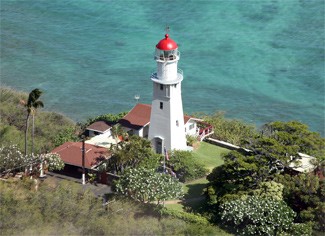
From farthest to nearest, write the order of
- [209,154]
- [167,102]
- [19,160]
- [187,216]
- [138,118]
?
[138,118]
[209,154]
[167,102]
[19,160]
[187,216]

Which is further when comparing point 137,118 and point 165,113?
point 137,118

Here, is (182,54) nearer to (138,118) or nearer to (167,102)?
(138,118)

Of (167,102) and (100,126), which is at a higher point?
(167,102)

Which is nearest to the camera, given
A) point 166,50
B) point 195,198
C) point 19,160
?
point 195,198

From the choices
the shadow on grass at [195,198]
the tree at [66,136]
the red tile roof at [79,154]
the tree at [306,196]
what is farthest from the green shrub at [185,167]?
the tree at [66,136]

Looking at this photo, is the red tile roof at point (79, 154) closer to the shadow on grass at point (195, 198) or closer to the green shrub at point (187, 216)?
the shadow on grass at point (195, 198)

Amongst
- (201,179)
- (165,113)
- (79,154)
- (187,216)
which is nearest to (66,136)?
(79,154)

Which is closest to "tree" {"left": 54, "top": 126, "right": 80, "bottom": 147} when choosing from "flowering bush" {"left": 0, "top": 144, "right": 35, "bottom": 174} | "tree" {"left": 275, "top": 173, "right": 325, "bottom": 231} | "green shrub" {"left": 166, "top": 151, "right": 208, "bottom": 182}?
"flowering bush" {"left": 0, "top": 144, "right": 35, "bottom": 174}

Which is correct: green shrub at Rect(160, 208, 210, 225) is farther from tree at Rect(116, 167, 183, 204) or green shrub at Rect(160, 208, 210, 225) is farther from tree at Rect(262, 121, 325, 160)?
tree at Rect(262, 121, 325, 160)
